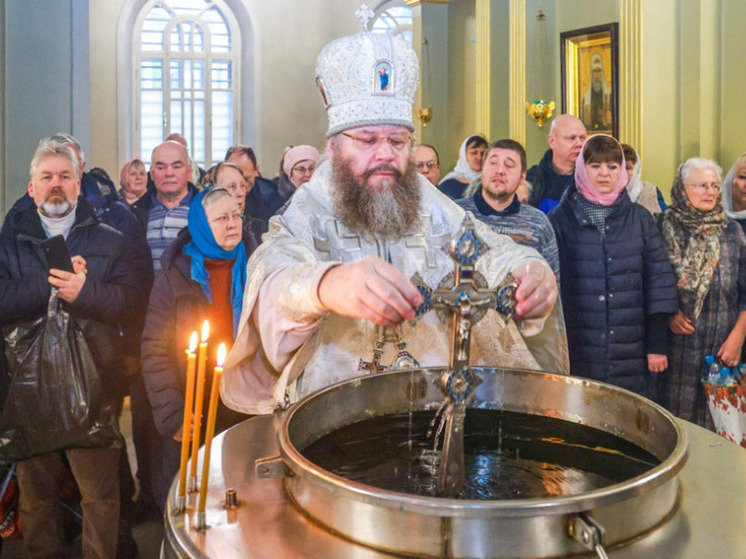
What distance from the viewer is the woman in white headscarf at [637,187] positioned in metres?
4.73

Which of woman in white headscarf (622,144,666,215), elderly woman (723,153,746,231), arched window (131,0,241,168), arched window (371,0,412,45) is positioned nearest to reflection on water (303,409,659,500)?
elderly woman (723,153,746,231)

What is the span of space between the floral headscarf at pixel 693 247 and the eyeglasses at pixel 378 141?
7.32 feet

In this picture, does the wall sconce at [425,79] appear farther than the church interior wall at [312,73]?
Yes

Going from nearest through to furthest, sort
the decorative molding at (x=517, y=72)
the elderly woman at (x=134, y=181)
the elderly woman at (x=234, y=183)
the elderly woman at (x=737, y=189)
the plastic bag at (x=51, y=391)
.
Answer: the plastic bag at (x=51, y=391), the elderly woman at (x=234, y=183), the elderly woman at (x=737, y=189), the elderly woman at (x=134, y=181), the decorative molding at (x=517, y=72)

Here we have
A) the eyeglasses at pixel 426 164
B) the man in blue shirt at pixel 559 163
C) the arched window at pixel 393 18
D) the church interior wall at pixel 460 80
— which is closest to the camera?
the man in blue shirt at pixel 559 163

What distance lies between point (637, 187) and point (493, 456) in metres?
3.80

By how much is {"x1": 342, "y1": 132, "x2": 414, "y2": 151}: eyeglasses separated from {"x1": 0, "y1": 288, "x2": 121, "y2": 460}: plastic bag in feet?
5.08

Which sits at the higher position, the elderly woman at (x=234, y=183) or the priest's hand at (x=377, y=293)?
the elderly woman at (x=234, y=183)

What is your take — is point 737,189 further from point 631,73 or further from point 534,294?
point 534,294

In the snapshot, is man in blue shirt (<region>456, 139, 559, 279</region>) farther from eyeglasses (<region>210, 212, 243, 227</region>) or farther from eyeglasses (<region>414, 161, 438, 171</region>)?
eyeglasses (<region>414, 161, 438, 171</region>)

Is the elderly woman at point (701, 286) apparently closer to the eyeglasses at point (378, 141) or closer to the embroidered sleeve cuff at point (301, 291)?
the eyeglasses at point (378, 141)

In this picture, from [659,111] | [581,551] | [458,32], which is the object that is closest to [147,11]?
[458,32]

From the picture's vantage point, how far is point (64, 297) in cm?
295

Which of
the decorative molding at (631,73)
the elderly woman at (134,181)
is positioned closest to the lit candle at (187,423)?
the elderly woman at (134,181)
